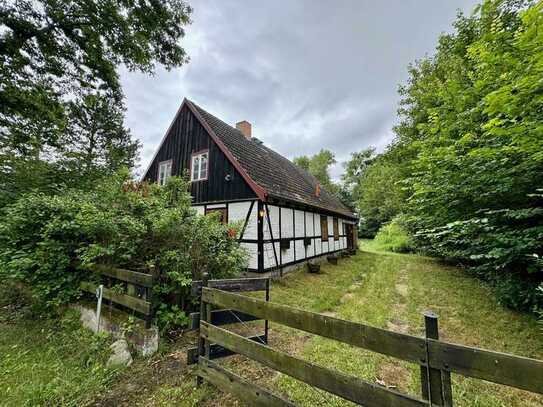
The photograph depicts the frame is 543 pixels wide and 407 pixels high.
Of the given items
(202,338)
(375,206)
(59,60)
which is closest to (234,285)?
(202,338)

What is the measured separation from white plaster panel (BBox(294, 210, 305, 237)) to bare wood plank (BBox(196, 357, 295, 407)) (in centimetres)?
715

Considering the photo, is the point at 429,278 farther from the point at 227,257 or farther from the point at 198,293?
the point at 198,293

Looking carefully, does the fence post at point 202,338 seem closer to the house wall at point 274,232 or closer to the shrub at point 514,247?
the shrub at point 514,247

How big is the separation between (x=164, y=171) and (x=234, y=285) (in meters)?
9.77

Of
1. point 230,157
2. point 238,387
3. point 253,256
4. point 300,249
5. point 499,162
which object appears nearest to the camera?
point 238,387

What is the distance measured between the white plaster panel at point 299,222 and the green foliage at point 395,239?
884 cm

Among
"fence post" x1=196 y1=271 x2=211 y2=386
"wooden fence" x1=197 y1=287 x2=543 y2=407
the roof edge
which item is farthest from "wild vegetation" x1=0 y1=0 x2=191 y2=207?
"wooden fence" x1=197 y1=287 x2=543 y2=407

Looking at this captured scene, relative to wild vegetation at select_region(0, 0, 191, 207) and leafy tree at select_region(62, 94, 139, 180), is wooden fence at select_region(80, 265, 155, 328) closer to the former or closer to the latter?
wild vegetation at select_region(0, 0, 191, 207)

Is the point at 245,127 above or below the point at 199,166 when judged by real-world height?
above

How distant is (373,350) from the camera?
4.94ft

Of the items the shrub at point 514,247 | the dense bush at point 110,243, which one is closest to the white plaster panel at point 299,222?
the dense bush at point 110,243

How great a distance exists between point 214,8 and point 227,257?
7599mm

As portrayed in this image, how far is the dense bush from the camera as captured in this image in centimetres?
364

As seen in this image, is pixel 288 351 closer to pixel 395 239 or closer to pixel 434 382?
pixel 434 382
